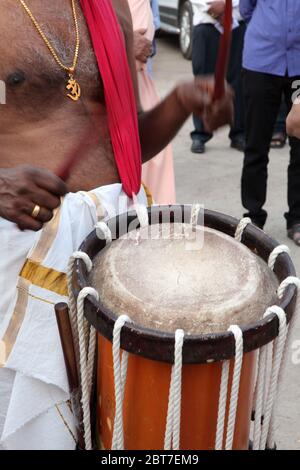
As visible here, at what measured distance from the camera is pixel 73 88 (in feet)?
5.13

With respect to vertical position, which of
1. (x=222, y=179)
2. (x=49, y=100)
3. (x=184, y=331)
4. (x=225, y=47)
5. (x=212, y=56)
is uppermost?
(x=225, y=47)

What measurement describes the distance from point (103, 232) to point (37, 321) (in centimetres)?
24

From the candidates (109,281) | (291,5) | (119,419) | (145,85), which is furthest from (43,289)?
(291,5)

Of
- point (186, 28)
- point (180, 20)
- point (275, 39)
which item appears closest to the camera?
point (275, 39)

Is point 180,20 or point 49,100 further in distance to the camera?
point 180,20

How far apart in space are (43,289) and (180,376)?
15.0 inches

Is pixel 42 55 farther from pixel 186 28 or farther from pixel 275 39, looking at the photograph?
pixel 186 28

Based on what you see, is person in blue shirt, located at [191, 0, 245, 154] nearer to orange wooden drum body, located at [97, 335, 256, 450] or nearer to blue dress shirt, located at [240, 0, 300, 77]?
blue dress shirt, located at [240, 0, 300, 77]

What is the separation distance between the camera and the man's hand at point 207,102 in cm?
149

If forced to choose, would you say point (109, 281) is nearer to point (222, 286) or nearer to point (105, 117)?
point (222, 286)

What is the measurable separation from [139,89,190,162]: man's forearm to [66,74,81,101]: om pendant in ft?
0.78

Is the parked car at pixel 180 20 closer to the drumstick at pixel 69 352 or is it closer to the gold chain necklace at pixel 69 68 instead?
the gold chain necklace at pixel 69 68

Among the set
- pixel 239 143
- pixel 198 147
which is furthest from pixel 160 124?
pixel 239 143
